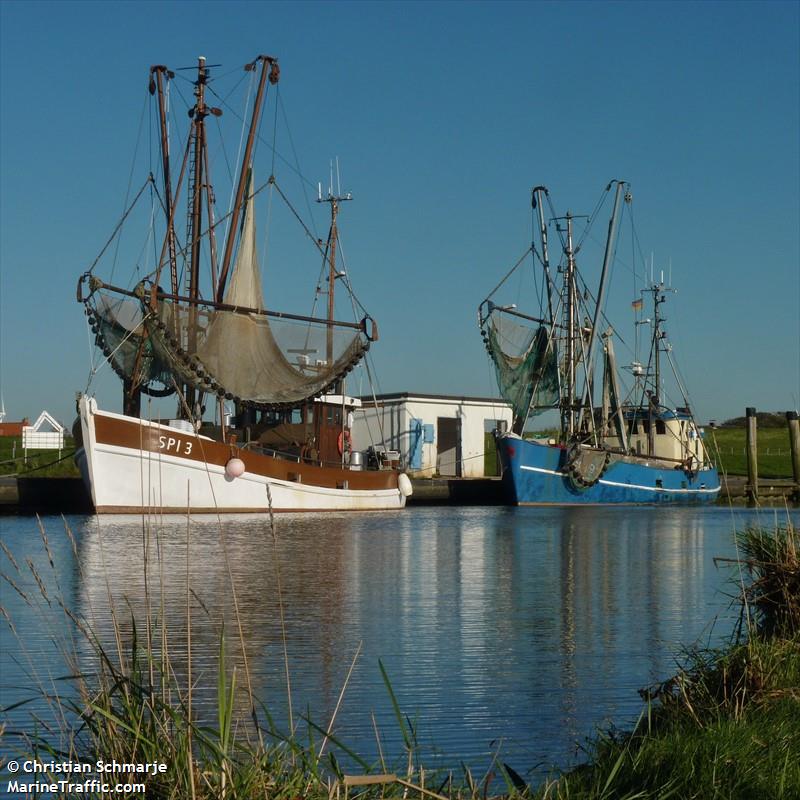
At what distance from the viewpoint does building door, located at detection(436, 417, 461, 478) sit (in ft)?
201

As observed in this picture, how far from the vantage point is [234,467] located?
124 ft

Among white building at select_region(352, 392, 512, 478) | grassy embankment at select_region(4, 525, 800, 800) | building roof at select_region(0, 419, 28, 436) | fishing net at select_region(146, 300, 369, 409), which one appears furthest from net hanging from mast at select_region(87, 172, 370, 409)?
building roof at select_region(0, 419, 28, 436)

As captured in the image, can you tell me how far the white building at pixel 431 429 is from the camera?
193ft

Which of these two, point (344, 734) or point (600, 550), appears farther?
point (600, 550)

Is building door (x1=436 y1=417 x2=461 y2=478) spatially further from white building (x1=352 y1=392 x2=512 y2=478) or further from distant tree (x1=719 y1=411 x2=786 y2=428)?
distant tree (x1=719 y1=411 x2=786 y2=428)

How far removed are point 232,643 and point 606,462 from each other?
4101cm

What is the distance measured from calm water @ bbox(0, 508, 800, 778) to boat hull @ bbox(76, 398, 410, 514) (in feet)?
27.8

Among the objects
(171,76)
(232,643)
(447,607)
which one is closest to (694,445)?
(171,76)

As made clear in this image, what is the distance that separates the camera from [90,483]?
3575cm

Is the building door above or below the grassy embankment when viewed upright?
above

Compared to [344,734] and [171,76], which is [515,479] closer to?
[171,76]

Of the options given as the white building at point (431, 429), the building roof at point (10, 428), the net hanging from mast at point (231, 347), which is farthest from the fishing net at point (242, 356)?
the building roof at point (10, 428)

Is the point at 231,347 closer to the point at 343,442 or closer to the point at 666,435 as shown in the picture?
the point at 343,442

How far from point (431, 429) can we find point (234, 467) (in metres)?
23.2
